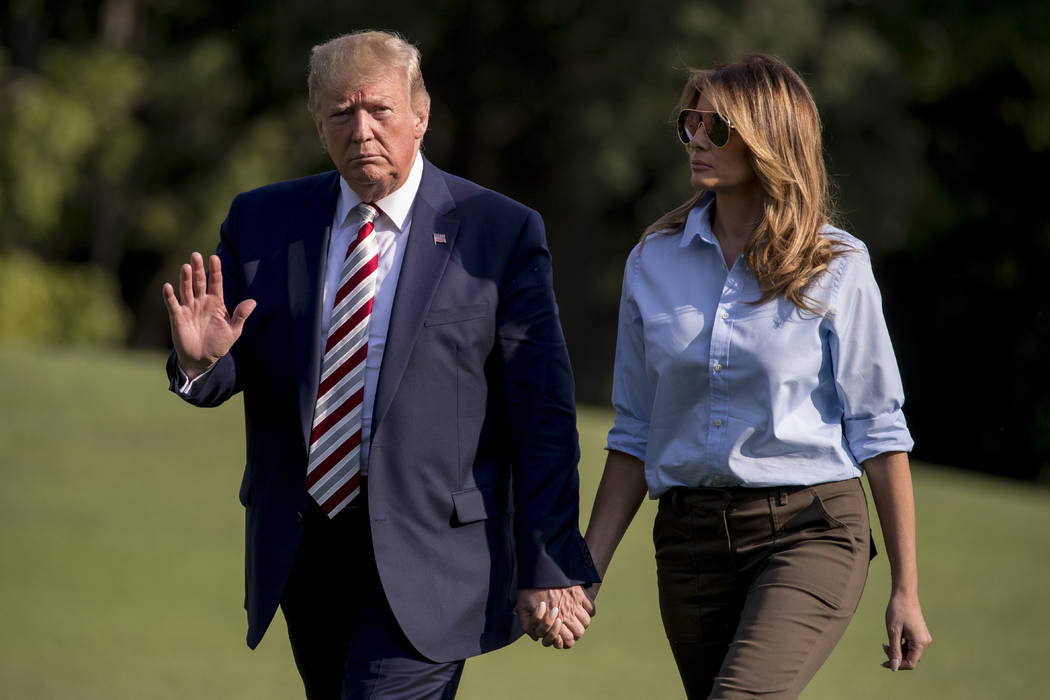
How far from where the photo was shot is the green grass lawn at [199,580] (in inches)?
334

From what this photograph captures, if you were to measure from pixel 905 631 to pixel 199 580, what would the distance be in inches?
316

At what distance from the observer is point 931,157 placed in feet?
86.1

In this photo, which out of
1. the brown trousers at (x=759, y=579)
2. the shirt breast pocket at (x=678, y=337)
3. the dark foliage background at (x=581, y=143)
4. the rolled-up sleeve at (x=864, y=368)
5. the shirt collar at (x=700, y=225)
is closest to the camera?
the brown trousers at (x=759, y=579)

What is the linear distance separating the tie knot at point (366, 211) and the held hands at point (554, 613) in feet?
3.35

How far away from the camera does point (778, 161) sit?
3.57 meters

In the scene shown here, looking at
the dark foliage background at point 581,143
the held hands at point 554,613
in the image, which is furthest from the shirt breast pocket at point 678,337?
the dark foliage background at point 581,143

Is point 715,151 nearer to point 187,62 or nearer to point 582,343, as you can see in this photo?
point 582,343

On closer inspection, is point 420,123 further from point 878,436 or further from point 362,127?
point 878,436

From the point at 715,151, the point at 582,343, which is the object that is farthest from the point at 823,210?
the point at 582,343

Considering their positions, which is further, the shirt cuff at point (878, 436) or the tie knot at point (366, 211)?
the tie knot at point (366, 211)

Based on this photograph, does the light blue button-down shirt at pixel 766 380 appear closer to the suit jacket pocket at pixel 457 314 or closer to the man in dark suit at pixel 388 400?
the man in dark suit at pixel 388 400

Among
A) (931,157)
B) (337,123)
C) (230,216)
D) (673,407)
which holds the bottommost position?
(931,157)

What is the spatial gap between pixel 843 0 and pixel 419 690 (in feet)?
67.8

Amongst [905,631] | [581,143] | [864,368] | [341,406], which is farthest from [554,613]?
[581,143]
